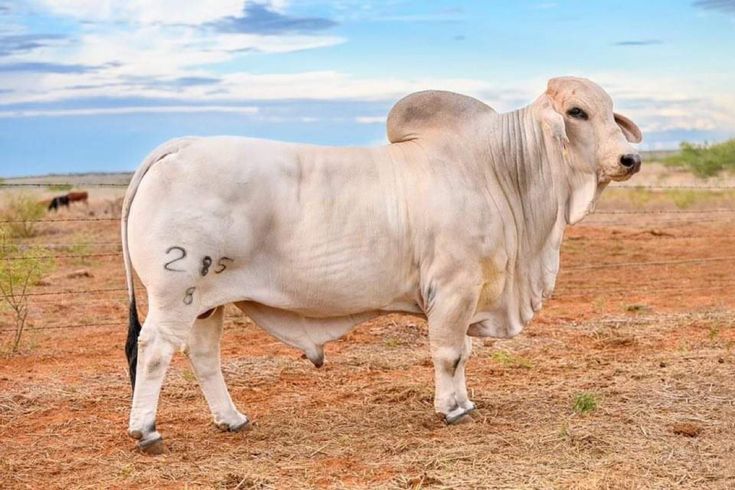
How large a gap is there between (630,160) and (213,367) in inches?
113

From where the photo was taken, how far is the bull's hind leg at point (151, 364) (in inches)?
238

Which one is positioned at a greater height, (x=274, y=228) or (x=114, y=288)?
(x=274, y=228)

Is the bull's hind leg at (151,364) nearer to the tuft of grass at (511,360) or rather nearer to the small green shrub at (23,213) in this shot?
the tuft of grass at (511,360)

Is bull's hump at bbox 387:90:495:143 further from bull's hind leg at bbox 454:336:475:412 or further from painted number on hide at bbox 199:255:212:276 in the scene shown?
painted number on hide at bbox 199:255:212:276

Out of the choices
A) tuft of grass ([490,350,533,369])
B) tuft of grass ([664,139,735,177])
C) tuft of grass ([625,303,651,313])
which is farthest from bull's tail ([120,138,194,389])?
tuft of grass ([664,139,735,177])

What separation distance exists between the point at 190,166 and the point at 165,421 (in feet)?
6.54

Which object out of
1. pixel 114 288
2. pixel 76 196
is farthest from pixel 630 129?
pixel 76 196

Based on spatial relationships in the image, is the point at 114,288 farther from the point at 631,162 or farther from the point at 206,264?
the point at 631,162

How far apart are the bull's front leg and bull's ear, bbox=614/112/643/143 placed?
152 cm

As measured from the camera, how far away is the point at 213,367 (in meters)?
6.68

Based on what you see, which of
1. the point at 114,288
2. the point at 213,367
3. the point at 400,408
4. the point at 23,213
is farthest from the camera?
the point at 23,213

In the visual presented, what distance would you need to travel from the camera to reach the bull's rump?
601 cm

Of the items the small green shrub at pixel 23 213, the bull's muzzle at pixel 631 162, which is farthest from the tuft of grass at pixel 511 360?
the small green shrub at pixel 23 213

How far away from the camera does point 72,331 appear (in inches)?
444
